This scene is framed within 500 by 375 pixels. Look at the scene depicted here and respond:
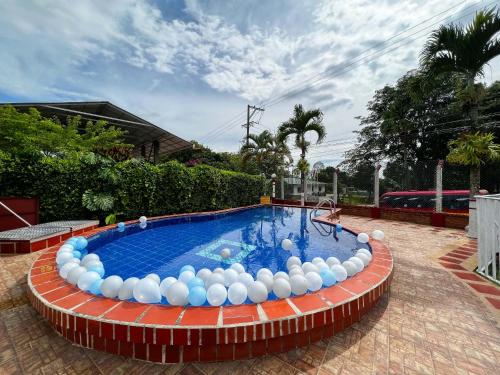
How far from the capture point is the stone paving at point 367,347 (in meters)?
1.71

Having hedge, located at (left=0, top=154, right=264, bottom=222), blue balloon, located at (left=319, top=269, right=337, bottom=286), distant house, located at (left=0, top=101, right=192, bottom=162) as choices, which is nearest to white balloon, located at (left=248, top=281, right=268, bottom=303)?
blue balloon, located at (left=319, top=269, right=337, bottom=286)

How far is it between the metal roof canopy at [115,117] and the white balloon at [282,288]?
425 inches

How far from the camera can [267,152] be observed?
57.3ft

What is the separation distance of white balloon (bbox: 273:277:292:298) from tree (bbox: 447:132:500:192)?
7.73 m

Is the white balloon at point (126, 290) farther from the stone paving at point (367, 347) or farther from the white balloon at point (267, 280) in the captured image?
the white balloon at point (267, 280)

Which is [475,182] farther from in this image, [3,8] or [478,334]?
[3,8]

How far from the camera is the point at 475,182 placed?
677 cm

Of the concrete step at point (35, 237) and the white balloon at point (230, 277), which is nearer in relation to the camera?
the white balloon at point (230, 277)

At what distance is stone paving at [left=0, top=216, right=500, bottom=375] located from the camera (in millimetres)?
1713

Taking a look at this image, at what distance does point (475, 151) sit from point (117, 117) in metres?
16.8

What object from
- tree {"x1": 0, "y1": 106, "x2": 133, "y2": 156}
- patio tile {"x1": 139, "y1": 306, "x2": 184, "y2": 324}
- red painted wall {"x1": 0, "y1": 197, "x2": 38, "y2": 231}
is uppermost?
tree {"x1": 0, "y1": 106, "x2": 133, "y2": 156}

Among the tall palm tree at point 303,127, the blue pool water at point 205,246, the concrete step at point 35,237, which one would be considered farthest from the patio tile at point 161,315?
the tall palm tree at point 303,127

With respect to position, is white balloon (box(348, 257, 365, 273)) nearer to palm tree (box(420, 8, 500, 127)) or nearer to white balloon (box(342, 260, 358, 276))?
white balloon (box(342, 260, 358, 276))

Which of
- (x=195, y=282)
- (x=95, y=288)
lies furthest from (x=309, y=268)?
(x=95, y=288)
